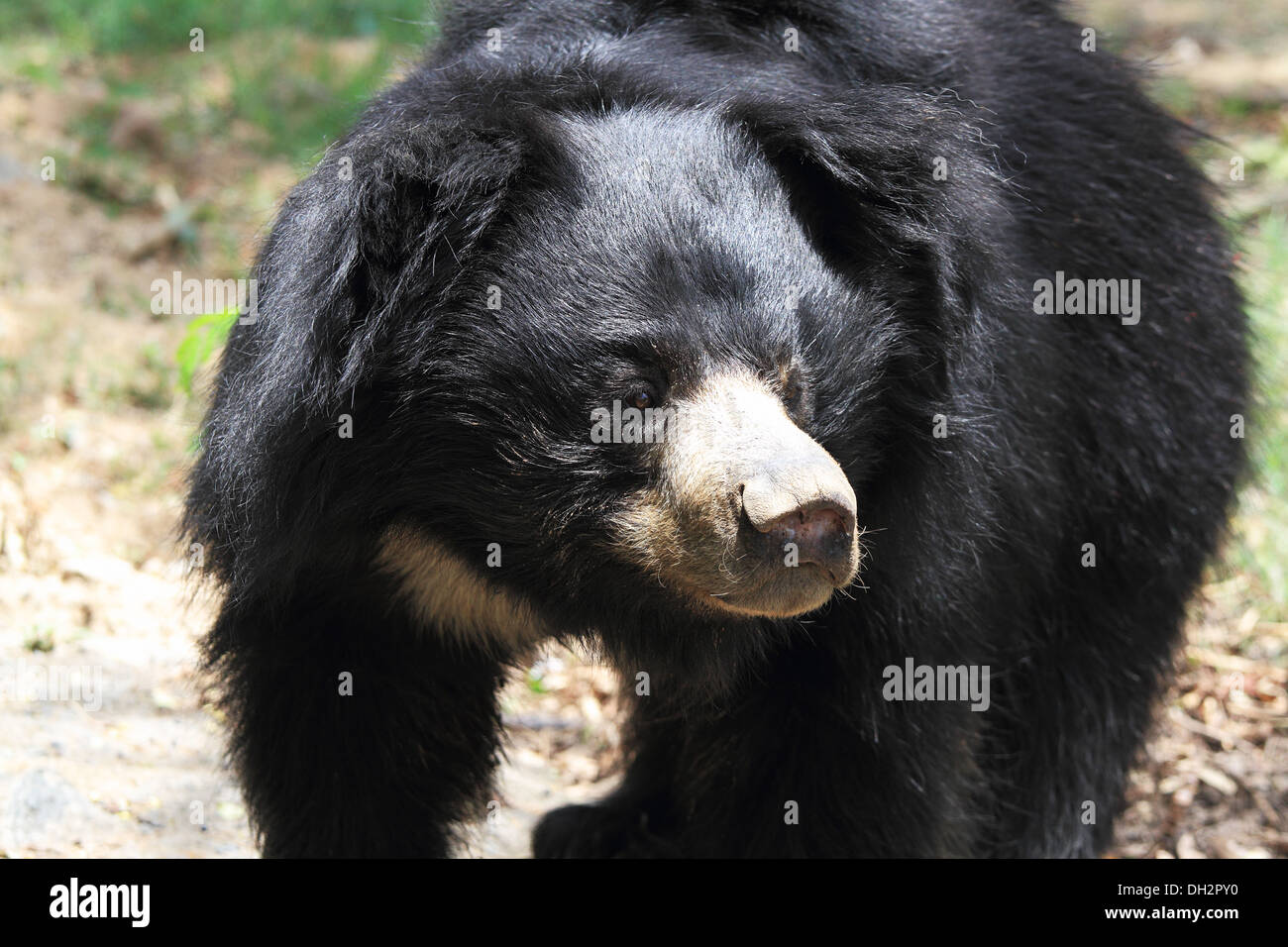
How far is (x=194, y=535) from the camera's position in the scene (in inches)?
123

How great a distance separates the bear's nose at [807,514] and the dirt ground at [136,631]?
5.28 ft

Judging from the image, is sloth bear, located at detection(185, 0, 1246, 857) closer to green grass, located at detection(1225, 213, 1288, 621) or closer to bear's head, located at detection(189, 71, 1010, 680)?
bear's head, located at detection(189, 71, 1010, 680)

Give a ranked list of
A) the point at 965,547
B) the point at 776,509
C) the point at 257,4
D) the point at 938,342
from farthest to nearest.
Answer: the point at 257,4 → the point at 965,547 → the point at 938,342 → the point at 776,509

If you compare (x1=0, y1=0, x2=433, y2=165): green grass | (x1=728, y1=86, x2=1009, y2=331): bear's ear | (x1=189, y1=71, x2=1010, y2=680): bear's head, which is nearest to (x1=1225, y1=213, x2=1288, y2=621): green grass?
(x1=728, y1=86, x2=1009, y2=331): bear's ear

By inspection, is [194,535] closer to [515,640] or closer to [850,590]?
[515,640]

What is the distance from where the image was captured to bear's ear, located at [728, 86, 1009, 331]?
2756mm

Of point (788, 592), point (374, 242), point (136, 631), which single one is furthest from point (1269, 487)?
point (374, 242)

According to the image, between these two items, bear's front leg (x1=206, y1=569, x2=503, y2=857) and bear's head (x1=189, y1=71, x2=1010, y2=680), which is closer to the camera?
bear's head (x1=189, y1=71, x2=1010, y2=680)

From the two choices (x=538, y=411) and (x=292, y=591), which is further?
(x=292, y=591)

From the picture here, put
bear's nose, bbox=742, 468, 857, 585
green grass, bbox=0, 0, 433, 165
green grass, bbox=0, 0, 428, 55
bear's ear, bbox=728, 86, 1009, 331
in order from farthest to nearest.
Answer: green grass, bbox=0, 0, 428, 55 < green grass, bbox=0, 0, 433, 165 < bear's ear, bbox=728, 86, 1009, 331 < bear's nose, bbox=742, 468, 857, 585

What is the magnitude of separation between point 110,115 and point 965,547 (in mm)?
6039

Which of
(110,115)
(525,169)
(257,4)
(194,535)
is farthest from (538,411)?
(257,4)

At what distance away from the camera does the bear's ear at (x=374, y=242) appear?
2500mm

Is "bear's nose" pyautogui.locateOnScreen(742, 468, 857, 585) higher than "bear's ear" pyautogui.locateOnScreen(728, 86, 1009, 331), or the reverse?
"bear's ear" pyautogui.locateOnScreen(728, 86, 1009, 331)
